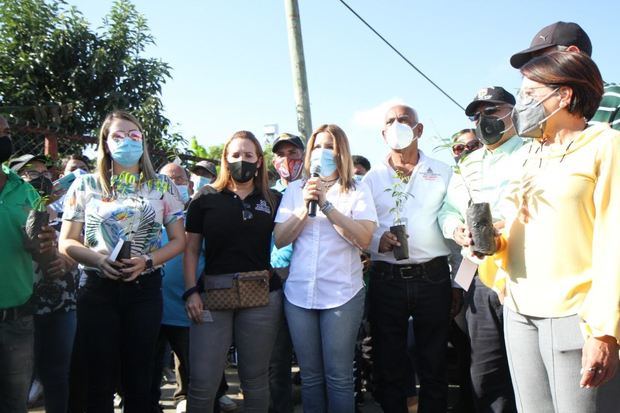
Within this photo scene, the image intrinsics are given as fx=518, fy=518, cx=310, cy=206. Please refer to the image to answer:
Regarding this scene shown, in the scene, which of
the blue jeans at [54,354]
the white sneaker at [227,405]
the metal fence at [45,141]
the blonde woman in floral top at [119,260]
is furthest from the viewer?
the metal fence at [45,141]

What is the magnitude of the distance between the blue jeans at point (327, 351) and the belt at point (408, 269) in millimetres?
284

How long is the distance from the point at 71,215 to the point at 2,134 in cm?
61

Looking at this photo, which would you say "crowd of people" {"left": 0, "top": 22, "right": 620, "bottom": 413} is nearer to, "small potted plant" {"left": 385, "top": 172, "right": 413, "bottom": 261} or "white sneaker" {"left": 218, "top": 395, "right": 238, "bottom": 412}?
"small potted plant" {"left": 385, "top": 172, "right": 413, "bottom": 261}

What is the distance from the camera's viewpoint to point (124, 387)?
129 inches

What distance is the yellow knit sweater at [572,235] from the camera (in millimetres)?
1980

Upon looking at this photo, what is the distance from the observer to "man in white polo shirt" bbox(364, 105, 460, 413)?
11.6 feet

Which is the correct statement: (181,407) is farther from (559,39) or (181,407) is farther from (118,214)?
(559,39)

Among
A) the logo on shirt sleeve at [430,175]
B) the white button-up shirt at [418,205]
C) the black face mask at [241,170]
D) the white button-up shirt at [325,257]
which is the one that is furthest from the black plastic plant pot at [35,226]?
the logo on shirt sleeve at [430,175]

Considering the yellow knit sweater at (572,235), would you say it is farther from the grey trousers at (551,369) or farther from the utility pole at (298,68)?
the utility pole at (298,68)

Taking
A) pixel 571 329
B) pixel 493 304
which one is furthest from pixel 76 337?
pixel 571 329

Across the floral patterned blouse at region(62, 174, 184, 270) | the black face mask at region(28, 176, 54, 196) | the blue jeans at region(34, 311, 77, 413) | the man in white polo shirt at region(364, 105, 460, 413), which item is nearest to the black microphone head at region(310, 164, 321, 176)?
the man in white polo shirt at region(364, 105, 460, 413)

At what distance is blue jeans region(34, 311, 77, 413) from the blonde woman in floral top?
17.7 inches

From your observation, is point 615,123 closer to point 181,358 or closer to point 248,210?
point 248,210

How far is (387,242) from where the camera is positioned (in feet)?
11.3
